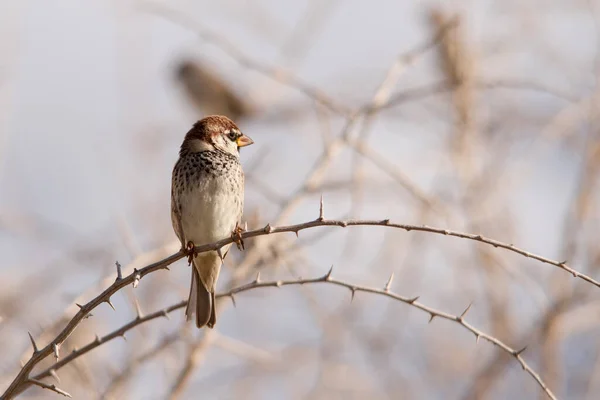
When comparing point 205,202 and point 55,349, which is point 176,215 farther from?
point 55,349

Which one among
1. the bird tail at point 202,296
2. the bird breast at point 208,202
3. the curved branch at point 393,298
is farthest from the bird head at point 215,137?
the curved branch at point 393,298

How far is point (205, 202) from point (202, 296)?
382 millimetres

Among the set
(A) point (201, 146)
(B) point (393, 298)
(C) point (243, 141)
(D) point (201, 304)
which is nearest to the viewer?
(B) point (393, 298)

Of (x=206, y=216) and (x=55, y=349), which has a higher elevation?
(x=206, y=216)

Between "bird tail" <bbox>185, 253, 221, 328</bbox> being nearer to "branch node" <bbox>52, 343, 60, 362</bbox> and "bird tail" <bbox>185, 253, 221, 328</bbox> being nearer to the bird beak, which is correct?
the bird beak

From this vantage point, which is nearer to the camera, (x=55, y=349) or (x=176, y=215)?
(x=55, y=349)

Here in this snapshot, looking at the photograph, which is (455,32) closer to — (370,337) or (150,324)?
(370,337)

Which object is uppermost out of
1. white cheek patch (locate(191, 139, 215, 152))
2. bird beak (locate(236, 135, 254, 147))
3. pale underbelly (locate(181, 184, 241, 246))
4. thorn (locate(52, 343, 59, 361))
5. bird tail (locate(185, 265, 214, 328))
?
bird beak (locate(236, 135, 254, 147))

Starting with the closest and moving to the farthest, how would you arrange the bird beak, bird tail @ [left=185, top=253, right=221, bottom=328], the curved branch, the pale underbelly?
the curved branch < bird tail @ [left=185, top=253, right=221, bottom=328] < the pale underbelly < the bird beak

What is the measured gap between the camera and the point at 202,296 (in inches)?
145

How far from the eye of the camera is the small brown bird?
12.4ft

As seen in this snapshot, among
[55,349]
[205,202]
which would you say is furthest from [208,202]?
[55,349]

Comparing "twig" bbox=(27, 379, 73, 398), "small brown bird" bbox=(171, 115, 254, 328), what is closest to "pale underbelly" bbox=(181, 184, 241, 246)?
"small brown bird" bbox=(171, 115, 254, 328)

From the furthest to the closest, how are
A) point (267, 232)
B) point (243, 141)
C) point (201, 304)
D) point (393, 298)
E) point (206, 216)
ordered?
point (243, 141)
point (206, 216)
point (201, 304)
point (393, 298)
point (267, 232)
